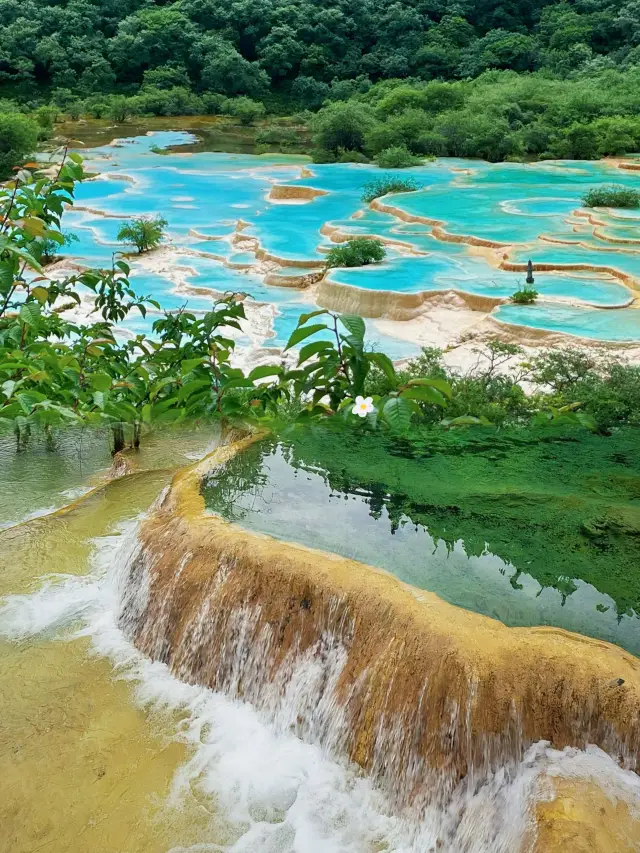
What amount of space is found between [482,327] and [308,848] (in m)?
7.98

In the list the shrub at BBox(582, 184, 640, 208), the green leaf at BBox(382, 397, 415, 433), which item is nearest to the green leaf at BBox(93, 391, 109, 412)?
the green leaf at BBox(382, 397, 415, 433)

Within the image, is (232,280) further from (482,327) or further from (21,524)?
(21,524)

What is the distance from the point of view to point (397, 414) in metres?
2.67

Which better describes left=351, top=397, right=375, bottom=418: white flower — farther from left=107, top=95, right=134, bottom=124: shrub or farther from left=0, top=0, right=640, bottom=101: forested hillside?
left=0, top=0, right=640, bottom=101: forested hillside

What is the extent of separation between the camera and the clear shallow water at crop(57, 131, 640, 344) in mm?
11453

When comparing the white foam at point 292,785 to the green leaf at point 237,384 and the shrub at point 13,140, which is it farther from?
the shrub at point 13,140

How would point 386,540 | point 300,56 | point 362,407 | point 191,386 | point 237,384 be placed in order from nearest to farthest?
point 362,407 < point 386,540 < point 191,386 < point 237,384 < point 300,56

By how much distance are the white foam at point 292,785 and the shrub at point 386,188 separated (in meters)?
15.8

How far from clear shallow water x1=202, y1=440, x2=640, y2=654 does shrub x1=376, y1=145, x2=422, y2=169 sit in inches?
737

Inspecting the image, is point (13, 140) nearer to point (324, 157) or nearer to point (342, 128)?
point (324, 157)

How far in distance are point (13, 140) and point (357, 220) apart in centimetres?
976

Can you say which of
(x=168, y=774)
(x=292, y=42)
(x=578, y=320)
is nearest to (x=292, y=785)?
(x=168, y=774)

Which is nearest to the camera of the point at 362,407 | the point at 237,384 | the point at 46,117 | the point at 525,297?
the point at 362,407

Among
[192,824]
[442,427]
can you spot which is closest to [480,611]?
[192,824]
